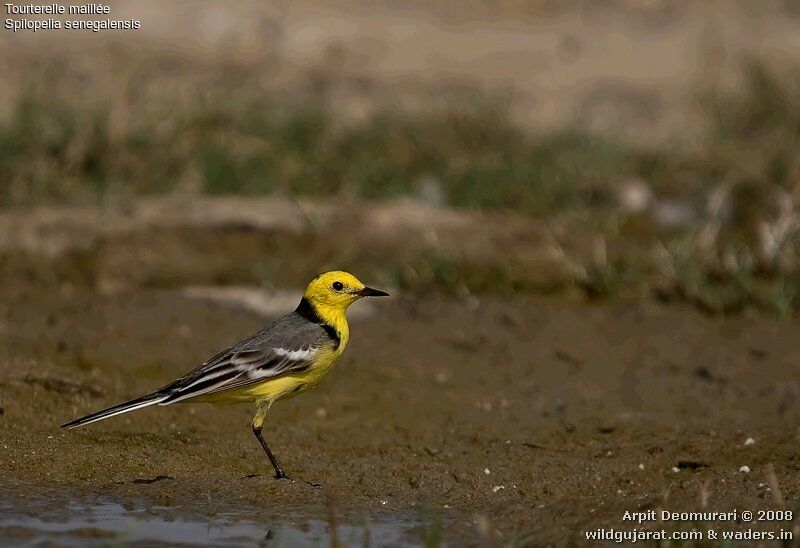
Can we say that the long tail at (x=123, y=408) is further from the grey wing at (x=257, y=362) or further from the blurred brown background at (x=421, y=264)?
the blurred brown background at (x=421, y=264)

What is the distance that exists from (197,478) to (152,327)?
2.35 metres

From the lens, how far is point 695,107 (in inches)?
484

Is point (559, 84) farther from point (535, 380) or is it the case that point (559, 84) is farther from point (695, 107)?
point (535, 380)

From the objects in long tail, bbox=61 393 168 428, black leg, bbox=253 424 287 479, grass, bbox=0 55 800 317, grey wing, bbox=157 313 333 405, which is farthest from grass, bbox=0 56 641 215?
long tail, bbox=61 393 168 428

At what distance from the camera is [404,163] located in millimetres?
10109

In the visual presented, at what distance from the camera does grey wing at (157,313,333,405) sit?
559 centimetres

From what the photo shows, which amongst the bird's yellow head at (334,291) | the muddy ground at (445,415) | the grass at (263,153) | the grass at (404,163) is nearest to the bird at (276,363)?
the bird's yellow head at (334,291)

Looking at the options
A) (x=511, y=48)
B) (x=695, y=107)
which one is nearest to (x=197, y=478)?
(x=695, y=107)

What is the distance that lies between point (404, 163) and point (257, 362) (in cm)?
453

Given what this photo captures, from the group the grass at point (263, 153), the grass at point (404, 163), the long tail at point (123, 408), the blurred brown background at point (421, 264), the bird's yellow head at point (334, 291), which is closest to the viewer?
the long tail at point (123, 408)

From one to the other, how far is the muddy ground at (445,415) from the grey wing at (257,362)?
0.32 m

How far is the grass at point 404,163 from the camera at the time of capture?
8375mm

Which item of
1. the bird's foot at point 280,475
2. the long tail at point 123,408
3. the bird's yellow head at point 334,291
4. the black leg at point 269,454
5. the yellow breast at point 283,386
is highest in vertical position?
the bird's yellow head at point 334,291

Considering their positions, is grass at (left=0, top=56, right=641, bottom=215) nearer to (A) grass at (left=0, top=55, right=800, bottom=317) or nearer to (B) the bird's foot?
(A) grass at (left=0, top=55, right=800, bottom=317)
